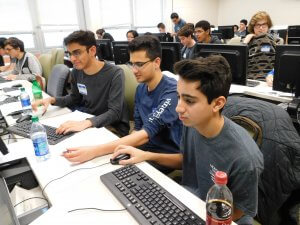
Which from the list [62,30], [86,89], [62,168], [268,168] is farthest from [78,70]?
[62,30]

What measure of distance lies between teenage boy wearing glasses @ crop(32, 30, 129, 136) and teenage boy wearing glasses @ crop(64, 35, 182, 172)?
0.22 meters

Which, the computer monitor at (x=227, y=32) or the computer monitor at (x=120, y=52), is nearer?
the computer monitor at (x=120, y=52)

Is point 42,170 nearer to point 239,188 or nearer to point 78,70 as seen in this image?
point 239,188

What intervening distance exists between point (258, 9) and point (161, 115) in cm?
858

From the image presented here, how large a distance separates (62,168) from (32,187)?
15 cm

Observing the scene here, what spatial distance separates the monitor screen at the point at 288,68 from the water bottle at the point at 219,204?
5.05ft

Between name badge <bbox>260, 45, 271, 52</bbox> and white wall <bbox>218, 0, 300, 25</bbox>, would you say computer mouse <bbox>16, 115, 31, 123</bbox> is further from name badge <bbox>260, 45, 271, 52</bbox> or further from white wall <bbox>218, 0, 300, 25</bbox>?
white wall <bbox>218, 0, 300, 25</bbox>

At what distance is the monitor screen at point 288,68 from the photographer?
1.89 m

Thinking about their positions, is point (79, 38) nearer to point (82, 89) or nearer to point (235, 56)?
point (82, 89)

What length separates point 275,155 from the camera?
1.09 metres

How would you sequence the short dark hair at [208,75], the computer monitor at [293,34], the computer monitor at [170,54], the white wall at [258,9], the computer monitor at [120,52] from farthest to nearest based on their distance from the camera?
the white wall at [258,9] → the computer monitor at [293,34] → the computer monitor at [120,52] → the computer monitor at [170,54] → the short dark hair at [208,75]

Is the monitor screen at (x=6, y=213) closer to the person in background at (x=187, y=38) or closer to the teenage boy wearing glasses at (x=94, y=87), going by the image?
the teenage boy wearing glasses at (x=94, y=87)

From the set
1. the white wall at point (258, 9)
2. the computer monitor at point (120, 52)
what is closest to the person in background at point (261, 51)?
the computer monitor at point (120, 52)

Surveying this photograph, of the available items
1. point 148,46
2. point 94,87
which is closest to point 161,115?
point 148,46
